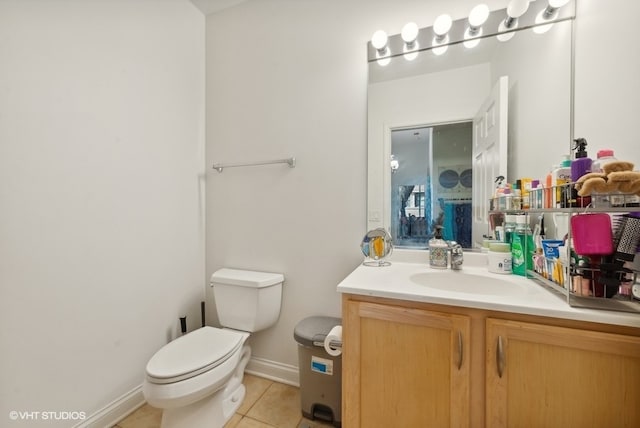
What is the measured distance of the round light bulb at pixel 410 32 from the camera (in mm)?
1330

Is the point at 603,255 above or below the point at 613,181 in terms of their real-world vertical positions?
below

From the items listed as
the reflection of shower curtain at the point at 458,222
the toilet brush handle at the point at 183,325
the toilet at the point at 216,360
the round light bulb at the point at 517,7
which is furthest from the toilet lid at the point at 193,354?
the round light bulb at the point at 517,7

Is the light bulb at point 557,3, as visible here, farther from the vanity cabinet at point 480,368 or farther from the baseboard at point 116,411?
the baseboard at point 116,411

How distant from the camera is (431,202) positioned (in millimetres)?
1377

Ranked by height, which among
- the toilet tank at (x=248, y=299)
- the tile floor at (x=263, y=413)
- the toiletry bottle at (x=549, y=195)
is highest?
the toiletry bottle at (x=549, y=195)

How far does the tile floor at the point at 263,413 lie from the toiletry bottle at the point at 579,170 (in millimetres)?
1442

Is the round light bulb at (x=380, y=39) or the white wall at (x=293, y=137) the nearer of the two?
the round light bulb at (x=380, y=39)

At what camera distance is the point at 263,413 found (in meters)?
1.42

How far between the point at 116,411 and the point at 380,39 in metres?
2.36

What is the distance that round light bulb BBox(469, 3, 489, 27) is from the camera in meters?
1.21

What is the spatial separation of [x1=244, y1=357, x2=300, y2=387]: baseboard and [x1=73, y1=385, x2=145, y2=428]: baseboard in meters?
→ 0.61

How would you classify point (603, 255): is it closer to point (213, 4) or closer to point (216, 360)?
point (216, 360)

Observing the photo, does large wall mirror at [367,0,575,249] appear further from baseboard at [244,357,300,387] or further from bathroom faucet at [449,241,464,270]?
baseboard at [244,357,300,387]

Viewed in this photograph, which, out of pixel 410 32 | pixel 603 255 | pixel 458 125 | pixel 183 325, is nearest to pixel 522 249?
pixel 603 255
